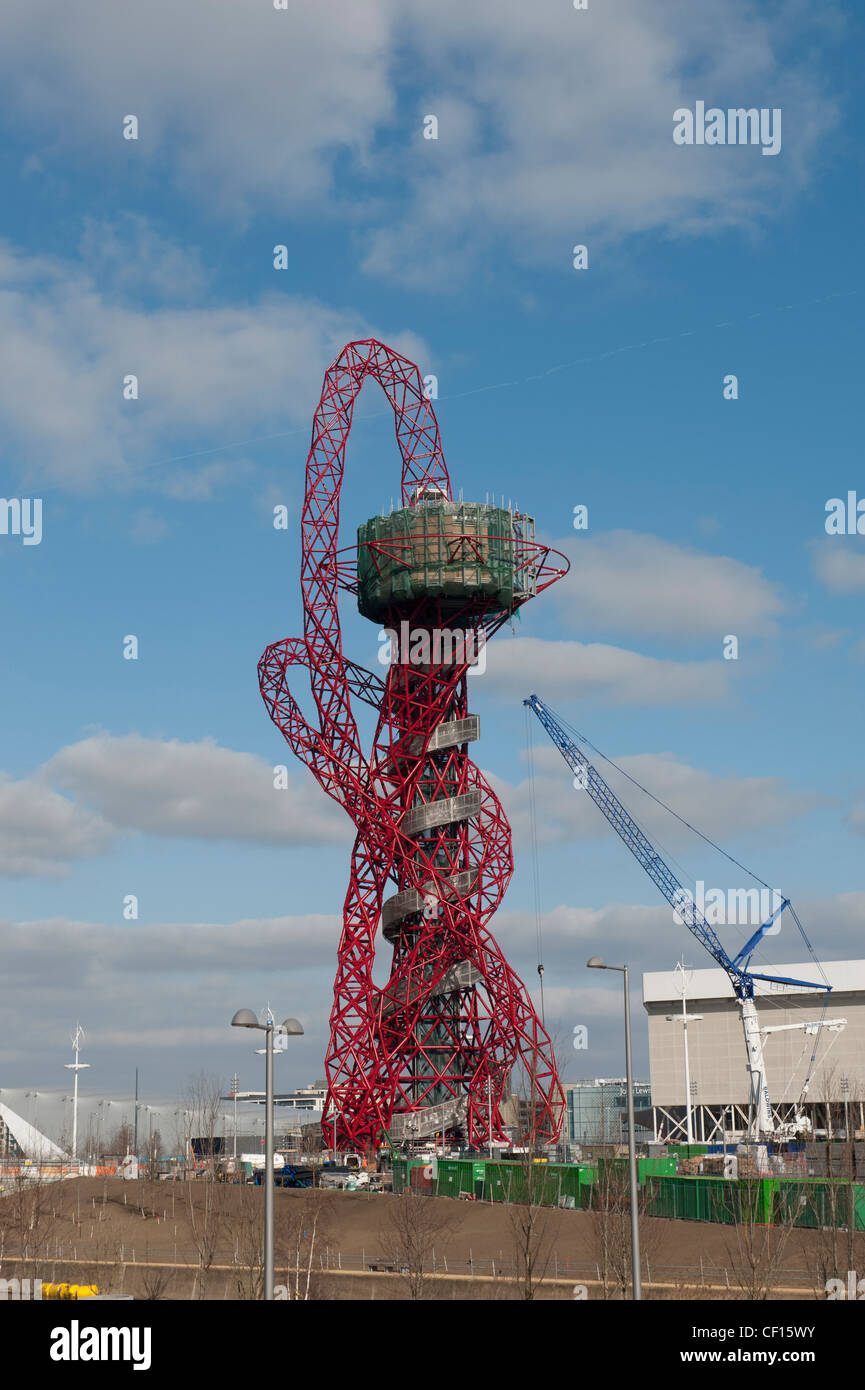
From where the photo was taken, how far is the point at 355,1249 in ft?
258

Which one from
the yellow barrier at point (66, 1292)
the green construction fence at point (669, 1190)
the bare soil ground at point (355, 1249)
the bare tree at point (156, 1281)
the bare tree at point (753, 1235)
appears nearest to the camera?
the yellow barrier at point (66, 1292)

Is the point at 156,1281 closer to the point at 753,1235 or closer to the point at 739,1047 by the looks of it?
the point at 753,1235

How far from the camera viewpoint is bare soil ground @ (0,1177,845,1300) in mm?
61438

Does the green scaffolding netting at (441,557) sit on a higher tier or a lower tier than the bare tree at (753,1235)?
higher

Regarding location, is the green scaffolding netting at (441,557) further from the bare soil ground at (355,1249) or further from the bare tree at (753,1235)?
the bare tree at (753,1235)

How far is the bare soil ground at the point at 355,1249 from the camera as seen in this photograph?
6144cm

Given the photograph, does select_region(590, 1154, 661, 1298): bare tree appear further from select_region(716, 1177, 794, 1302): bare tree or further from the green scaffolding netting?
the green scaffolding netting

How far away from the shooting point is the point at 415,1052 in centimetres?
12044

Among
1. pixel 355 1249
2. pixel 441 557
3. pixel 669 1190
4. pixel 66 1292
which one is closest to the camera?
pixel 66 1292

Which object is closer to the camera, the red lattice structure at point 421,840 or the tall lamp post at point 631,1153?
the tall lamp post at point 631,1153

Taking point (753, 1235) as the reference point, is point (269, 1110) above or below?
above

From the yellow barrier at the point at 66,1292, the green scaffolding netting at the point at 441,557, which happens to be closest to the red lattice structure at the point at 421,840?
the green scaffolding netting at the point at 441,557

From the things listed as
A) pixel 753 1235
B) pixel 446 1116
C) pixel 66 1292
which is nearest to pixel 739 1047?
pixel 446 1116

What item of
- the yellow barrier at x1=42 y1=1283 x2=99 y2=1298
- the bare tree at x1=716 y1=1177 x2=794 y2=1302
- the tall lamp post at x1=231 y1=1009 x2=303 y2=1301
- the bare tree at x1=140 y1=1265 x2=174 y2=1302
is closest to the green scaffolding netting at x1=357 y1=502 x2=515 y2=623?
the bare tree at x1=716 y1=1177 x2=794 y2=1302
